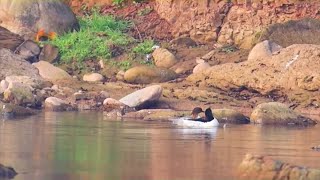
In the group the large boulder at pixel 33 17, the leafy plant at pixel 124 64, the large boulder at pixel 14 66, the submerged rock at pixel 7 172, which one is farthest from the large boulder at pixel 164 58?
the submerged rock at pixel 7 172

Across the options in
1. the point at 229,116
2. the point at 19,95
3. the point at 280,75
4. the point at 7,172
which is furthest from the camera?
the point at 280,75

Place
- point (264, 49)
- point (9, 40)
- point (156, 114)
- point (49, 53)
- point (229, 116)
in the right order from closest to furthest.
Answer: point (229, 116)
point (156, 114)
point (264, 49)
point (9, 40)
point (49, 53)

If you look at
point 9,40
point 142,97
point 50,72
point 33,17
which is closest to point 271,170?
point 142,97

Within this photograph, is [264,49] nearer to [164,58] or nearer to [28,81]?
[164,58]

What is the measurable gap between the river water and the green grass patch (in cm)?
894

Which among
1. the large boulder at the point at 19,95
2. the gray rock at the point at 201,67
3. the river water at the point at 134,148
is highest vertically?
the gray rock at the point at 201,67

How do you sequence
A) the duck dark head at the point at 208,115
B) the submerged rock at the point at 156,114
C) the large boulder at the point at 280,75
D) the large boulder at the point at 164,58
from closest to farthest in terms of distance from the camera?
the duck dark head at the point at 208,115 → the submerged rock at the point at 156,114 → the large boulder at the point at 280,75 → the large boulder at the point at 164,58

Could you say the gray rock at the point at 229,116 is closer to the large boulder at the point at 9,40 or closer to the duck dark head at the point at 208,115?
the duck dark head at the point at 208,115

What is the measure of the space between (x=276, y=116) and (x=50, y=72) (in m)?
8.82

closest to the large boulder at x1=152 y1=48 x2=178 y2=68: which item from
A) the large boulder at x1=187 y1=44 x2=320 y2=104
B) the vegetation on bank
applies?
the vegetation on bank

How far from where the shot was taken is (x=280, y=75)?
2909 cm

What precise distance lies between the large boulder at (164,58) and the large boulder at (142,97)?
544cm

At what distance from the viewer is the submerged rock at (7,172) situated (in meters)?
13.8

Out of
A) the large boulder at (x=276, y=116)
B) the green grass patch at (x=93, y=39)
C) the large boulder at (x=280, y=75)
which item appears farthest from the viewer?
the green grass patch at (x=93, y=39)
